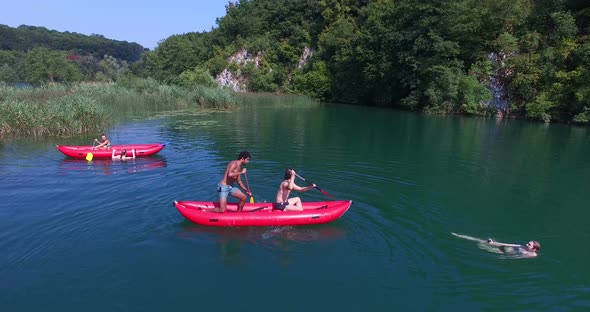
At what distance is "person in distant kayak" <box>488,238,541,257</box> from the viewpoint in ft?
27.3

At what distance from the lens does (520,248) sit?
8.53 meters

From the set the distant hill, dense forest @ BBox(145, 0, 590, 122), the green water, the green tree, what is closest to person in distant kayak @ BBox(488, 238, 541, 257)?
the green water

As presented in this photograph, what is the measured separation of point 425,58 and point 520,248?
32.7m

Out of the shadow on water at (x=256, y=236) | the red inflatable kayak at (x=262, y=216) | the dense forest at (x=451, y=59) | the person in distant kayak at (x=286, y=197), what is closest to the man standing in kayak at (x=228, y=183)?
the red inflatable kayak at (x=262, y=216)

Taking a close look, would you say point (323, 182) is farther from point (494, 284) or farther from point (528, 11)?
point (528, 11)

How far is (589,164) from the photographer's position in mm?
17422

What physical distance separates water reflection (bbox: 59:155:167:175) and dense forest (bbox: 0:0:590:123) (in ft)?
88.4

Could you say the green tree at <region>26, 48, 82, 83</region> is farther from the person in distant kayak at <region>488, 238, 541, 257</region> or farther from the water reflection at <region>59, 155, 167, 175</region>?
the person in distant kayak at <region>488, 238, 541, 257</region>

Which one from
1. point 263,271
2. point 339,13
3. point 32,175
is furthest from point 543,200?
point 339,13

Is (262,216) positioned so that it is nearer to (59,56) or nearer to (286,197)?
(286,197)

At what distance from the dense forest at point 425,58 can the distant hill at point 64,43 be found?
247ft

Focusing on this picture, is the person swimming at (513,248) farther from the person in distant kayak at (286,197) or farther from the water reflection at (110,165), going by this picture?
the water reflection at (110,165)

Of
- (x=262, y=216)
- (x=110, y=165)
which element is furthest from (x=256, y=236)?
(x=110, y=165)

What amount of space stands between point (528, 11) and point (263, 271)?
39.6 m
